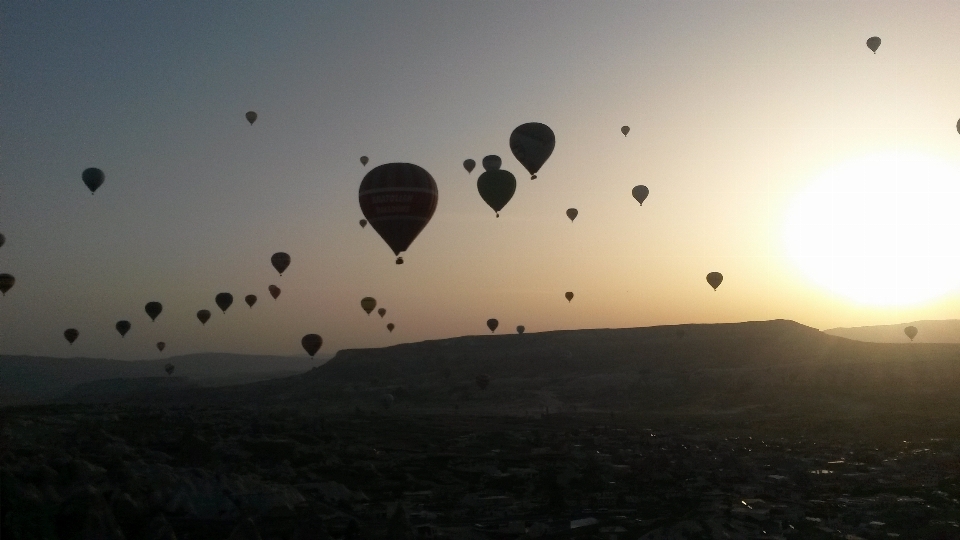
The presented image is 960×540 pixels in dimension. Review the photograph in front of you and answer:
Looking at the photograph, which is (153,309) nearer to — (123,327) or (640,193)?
(123,327)

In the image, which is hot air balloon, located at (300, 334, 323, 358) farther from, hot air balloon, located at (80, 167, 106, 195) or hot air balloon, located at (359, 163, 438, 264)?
hot air balloon, located at (359, 163, 438, 264)

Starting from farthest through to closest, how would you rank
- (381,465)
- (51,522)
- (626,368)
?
1. (626,368)
2. (381,465)
3. (51,522)

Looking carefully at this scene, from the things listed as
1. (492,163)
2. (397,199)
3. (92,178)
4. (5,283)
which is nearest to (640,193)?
(492,163)

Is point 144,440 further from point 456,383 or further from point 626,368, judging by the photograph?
point 626,368

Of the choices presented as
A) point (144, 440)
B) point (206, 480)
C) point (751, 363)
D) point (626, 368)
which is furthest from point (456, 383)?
point (206, 480)

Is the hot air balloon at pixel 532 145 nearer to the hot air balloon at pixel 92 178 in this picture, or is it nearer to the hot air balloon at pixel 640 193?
the hot air balloon at pixel 640 193

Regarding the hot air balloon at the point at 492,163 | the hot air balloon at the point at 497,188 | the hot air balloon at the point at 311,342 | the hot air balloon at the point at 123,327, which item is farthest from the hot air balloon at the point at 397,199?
the hot air balloon at the point at 123,327
